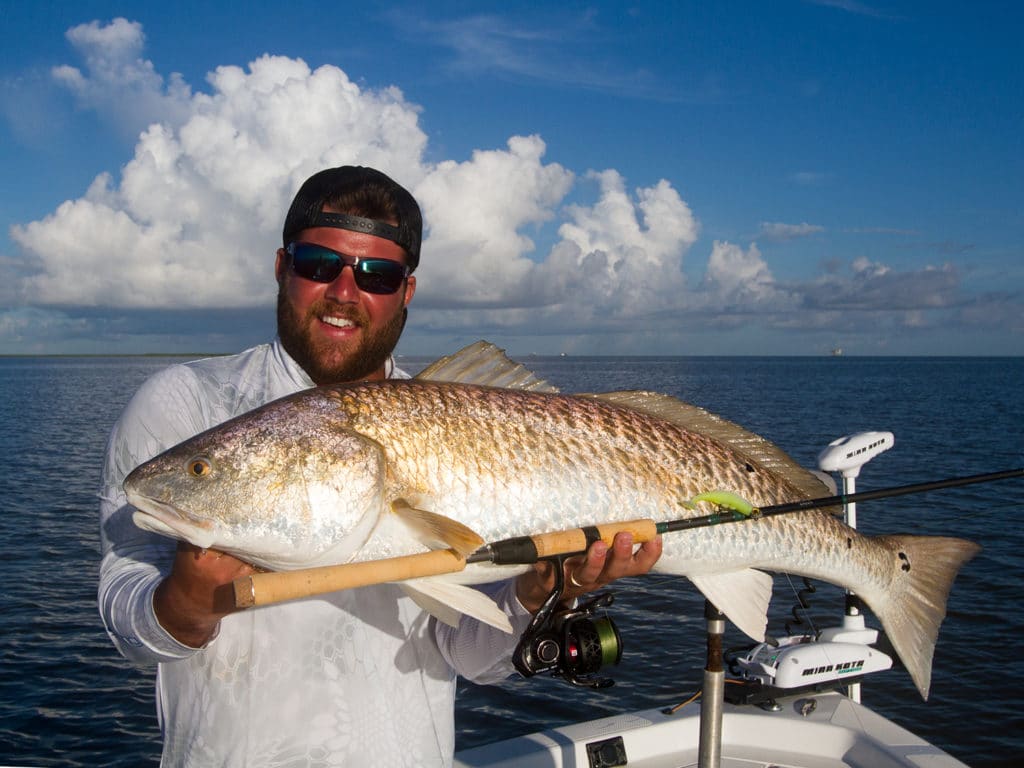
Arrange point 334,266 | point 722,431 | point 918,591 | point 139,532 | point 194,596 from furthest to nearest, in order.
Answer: point 918,591 → point 722,431 → point 334,266 → point 139,532 → point 194,596

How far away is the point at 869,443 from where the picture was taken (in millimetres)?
5883

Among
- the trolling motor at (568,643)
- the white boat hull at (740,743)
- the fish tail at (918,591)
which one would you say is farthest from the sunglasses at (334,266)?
the white boat hull at (740,743)

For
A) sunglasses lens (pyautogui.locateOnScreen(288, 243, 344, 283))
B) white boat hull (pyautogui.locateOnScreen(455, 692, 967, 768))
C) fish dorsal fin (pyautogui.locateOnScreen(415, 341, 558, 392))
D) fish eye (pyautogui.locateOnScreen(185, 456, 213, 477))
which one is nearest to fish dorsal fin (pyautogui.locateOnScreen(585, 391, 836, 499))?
fish dorsal fin (pyautogui.locateOnScreen(415, 341, 558, 392))

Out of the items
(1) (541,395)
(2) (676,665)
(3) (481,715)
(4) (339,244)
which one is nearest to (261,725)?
(1) (541,395)

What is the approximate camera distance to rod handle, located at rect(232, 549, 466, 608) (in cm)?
235

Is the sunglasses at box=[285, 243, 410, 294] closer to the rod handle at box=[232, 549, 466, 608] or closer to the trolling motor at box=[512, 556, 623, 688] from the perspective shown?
the rod handle at box=[232, 549, 466, 608]

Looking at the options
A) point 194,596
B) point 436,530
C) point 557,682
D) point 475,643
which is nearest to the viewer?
point 194,596

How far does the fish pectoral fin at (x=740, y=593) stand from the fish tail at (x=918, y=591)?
2.07 ft

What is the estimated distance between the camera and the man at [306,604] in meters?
2.64

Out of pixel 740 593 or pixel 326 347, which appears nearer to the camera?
pixel 326 347

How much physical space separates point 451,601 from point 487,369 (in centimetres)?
103

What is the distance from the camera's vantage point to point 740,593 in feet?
11.2

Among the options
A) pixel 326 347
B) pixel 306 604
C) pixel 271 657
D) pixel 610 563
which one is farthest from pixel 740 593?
pixel 326 347

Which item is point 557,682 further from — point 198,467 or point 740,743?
point 198,467
